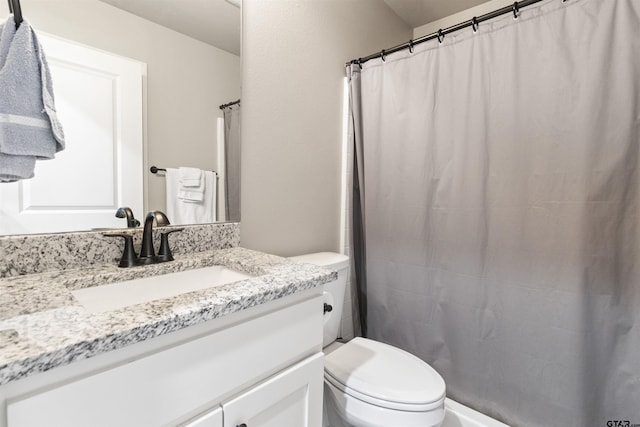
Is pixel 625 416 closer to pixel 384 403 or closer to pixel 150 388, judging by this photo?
pixel 384 403

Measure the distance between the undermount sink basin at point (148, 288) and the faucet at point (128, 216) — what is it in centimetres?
21

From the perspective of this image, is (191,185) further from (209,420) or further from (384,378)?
(384,378)

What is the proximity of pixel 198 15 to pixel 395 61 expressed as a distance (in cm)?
94

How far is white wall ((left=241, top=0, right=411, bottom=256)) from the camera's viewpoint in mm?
1297

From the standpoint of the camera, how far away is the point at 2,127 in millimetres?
611

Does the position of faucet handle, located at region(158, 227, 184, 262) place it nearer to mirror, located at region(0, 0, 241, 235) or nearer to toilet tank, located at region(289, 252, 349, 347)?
mirror, located at region(0, 0, 241, 235)

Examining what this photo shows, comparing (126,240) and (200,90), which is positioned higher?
(200,90)

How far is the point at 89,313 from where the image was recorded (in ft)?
1.79

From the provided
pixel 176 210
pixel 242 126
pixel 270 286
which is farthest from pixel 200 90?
pixel 270 286

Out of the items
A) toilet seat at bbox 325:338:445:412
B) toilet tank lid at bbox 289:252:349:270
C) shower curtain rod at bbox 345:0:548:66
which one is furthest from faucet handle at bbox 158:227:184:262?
shower curtain rod at bbox 345:0:548:66

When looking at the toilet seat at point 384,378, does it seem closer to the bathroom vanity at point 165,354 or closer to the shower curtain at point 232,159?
the bathroom vanity at point 165,354

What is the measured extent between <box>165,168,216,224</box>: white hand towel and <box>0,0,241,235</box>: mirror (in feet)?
0.08

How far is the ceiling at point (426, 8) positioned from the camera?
1929mm

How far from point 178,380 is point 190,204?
2.24ft
